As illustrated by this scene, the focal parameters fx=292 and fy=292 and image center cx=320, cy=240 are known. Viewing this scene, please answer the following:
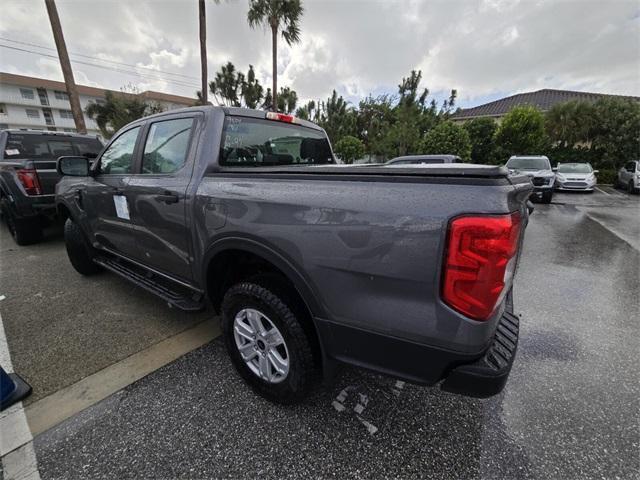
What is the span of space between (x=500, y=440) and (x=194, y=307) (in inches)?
86.6

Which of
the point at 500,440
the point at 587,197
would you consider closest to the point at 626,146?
the point at 587,197

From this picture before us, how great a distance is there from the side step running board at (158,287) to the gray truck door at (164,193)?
0.16 m

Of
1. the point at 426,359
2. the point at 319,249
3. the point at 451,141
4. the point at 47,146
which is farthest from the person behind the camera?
the point at 451,141

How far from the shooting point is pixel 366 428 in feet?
5.79

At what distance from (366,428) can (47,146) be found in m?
7.15

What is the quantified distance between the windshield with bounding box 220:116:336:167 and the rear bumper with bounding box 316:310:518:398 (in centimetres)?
143

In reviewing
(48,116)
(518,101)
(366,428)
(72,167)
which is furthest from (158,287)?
(48,116)

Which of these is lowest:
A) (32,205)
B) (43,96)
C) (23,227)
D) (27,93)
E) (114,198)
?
(23,227)

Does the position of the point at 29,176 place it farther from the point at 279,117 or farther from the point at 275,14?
the point at 275,14

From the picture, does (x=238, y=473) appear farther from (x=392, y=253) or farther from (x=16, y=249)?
(x=16, y=249)

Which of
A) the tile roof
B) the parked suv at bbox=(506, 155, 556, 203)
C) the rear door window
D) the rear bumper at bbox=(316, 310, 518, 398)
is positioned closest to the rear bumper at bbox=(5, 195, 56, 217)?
the rear door window

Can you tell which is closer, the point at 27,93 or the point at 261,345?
the point at 261,345

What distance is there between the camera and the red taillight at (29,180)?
176 inches

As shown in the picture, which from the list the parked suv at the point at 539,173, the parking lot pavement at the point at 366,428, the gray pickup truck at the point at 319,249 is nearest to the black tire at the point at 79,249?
the gray pickup truck at the point at 319,249
